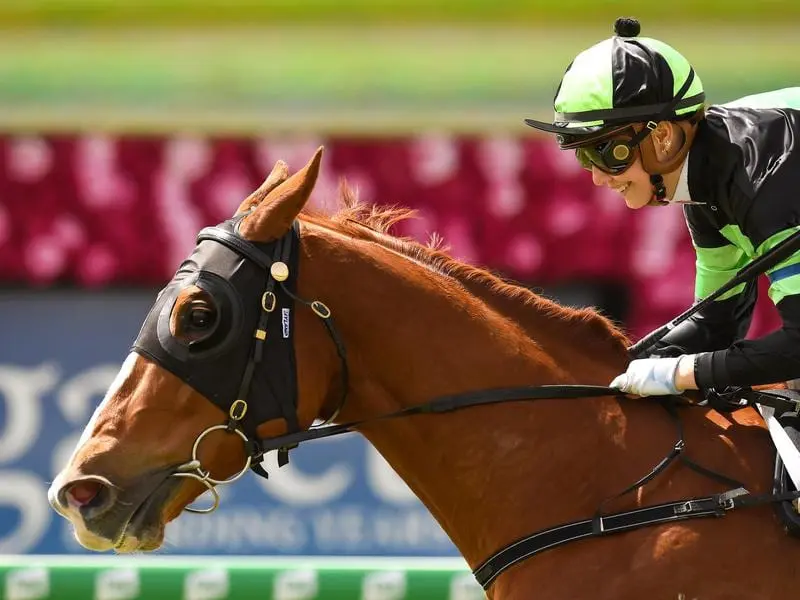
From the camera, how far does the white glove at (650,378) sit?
10.6 feet

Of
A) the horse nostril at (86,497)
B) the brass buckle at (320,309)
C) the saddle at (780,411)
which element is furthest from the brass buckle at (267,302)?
the saddle at (780,411)

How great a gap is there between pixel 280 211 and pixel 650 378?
1049 mm

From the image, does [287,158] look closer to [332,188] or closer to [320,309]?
[332,188]

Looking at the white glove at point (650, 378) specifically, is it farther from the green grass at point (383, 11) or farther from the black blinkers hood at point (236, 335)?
the green grass at point (383, 11)

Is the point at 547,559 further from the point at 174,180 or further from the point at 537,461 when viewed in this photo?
the point at 174,180

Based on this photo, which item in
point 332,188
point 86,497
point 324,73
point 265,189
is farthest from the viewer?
point 324,73

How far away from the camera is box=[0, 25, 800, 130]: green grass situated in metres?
8.48

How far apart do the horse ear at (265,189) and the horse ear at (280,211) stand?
0.41 feet

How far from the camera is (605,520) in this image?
315cm

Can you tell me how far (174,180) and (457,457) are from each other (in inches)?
222

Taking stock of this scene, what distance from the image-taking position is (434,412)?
3.29 metres

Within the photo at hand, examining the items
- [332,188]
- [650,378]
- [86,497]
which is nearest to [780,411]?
[650,378]

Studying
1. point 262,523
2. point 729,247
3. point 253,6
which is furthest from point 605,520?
point 253,6

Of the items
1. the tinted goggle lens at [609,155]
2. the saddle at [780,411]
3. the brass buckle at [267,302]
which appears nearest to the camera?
the saddle at [780,411]
